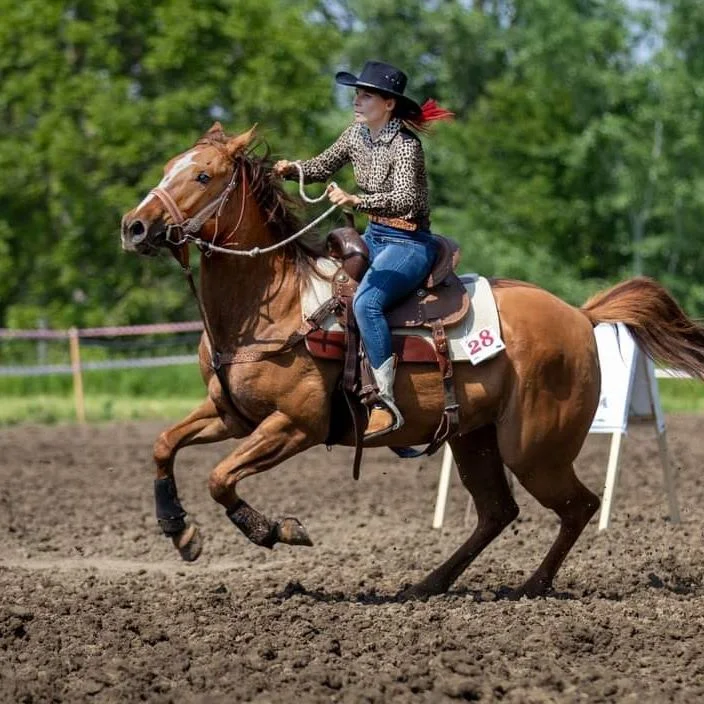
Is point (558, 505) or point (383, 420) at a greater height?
point (383, 420)

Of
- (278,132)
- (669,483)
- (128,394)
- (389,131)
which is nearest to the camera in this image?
(389,131)

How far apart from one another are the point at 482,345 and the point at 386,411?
628 millimetres

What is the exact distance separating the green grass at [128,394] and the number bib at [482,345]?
46.1 feet

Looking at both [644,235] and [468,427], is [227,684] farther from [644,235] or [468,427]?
[644,235]

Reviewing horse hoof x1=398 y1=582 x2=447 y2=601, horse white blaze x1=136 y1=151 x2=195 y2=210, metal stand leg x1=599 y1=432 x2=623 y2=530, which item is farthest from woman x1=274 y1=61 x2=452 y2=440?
metal stand leg x1=599 y1=432 x2=623 y2=530

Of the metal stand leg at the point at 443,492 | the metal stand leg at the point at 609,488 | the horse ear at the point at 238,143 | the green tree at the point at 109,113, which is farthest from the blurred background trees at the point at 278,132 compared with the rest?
the horse ear at the point at 238,143

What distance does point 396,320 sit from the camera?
7.41 m

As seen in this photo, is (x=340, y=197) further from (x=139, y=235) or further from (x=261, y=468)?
(x=261, y=468)

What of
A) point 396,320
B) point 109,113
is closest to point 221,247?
point 396,320

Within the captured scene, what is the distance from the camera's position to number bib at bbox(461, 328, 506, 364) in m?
7.44

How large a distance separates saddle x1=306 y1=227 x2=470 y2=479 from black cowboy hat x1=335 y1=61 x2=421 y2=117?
0.72 meters

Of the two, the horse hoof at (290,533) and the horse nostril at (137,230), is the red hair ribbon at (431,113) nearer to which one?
the horse nostril at (137,230)

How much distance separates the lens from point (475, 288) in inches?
303

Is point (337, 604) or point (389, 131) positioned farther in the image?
point (389, 131)
